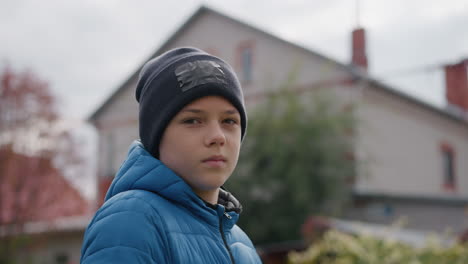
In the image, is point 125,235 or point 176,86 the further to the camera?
point 176,86

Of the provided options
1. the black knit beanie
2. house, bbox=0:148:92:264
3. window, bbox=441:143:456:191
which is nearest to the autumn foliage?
house, bbox=0:148:92:264

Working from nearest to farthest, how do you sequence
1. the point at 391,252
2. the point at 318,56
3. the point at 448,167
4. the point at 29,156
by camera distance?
the point at 391,252, the point at 29,156, the point at 318,56, the point at 448,167

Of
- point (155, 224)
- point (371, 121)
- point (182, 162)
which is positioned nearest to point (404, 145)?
point (371, 121)

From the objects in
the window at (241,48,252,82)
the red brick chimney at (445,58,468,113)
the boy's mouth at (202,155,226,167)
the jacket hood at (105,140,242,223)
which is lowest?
the jacket hood at (105,140,242,223)

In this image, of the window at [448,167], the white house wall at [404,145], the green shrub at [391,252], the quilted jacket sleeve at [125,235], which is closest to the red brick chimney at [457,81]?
the white house wall at [404,145]

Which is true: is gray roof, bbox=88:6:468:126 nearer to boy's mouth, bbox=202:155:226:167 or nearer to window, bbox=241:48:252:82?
window, bbox=241:48:252:82

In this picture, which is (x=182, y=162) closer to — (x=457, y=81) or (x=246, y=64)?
(x=457, y=81)

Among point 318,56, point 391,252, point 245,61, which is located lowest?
point 391,252

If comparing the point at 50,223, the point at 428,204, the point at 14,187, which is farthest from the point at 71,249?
the point at 428,204

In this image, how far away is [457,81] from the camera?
42.4ft

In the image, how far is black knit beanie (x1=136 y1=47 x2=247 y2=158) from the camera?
5.23 ft

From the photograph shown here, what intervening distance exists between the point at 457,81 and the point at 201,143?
1252 centimetres

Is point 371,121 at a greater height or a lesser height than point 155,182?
greater

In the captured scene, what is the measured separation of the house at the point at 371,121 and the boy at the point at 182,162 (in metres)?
11.3
